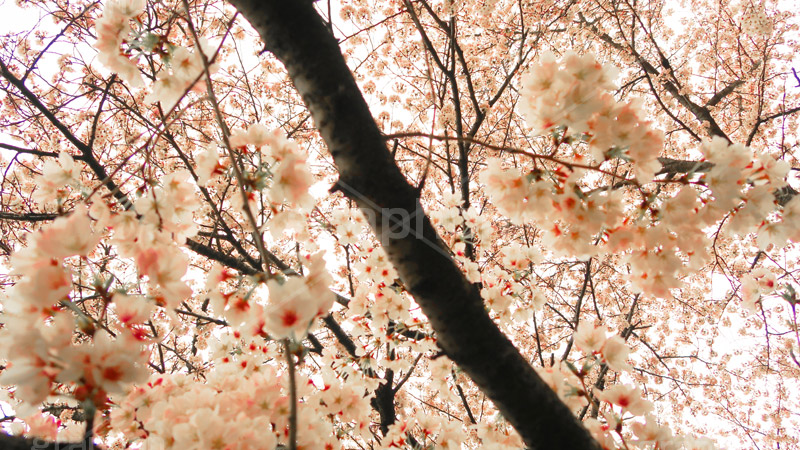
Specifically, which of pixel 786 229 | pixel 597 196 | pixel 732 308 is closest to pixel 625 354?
pixel 597 196

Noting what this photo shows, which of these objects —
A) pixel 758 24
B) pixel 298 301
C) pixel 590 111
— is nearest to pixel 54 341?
pixel 298 301

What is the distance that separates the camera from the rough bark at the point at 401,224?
3.33ft

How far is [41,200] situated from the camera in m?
1.46

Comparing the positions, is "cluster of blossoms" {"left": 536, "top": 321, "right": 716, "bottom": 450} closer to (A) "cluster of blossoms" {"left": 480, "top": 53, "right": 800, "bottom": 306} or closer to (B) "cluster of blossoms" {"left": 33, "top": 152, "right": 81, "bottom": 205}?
(A) "cluster of blossoms" {"left": 480, "top": 53, "right": 800, "bottom": 306}

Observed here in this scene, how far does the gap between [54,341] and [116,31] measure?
899mm

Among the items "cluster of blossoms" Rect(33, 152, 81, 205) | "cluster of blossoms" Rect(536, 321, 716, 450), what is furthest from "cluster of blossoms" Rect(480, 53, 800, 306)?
Answer: "cluster of blossoms" Rect(33, 152, 81, 205)

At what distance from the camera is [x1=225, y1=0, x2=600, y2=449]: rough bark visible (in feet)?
3.33

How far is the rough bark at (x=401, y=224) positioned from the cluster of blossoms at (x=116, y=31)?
41cm

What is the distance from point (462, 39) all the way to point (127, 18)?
16.3 feet

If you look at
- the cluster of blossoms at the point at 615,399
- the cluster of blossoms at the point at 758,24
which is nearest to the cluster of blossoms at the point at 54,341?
the cluster of blossoms at the point at 615,399

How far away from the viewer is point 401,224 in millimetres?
1083

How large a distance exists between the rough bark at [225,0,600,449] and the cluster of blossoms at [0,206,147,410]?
58cm

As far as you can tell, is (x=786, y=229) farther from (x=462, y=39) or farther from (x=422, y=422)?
(x=462, y=39)

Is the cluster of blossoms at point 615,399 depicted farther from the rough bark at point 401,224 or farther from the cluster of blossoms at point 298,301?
the cluster of blossoms at point 298,301
